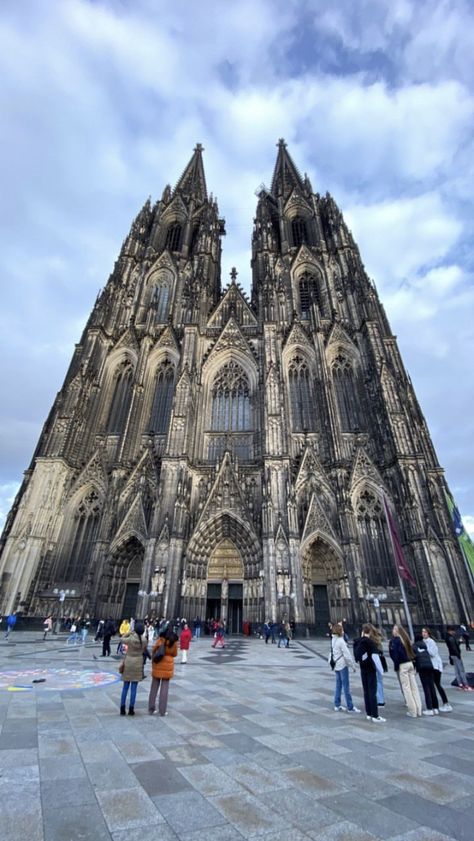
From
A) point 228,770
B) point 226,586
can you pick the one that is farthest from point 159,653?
point 226,586

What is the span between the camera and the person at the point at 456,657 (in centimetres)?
733

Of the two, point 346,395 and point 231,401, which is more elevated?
point 346,395

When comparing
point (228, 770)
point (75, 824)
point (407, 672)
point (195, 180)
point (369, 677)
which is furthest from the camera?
point (195, 180)

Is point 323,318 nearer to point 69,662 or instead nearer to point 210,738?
point 69,662

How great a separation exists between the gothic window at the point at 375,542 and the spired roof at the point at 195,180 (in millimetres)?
40986

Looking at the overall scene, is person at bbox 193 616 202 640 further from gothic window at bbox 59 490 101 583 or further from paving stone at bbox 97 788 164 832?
paving stone at bbox 97 788 164 832

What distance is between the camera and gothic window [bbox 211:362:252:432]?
27.7m

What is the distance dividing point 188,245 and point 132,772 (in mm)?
43020

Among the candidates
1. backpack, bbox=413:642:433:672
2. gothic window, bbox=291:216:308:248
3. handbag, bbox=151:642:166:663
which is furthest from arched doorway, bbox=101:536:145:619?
gothic window, bbox=291:216:308:248

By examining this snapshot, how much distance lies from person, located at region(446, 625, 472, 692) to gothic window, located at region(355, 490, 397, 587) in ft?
46.3

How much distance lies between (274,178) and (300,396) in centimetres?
3663

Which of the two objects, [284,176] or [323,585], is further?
[284,176]

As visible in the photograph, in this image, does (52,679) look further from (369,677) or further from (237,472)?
(237,472)

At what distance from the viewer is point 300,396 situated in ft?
93.2
